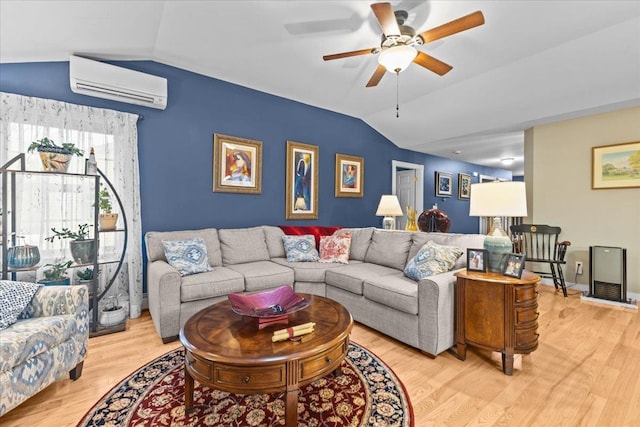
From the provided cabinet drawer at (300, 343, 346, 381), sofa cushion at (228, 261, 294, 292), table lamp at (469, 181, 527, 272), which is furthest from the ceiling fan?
sofa cushion at (228, 261, 294, 292)

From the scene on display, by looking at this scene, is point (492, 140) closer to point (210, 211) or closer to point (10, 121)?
point (210, 211)

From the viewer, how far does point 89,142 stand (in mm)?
3000

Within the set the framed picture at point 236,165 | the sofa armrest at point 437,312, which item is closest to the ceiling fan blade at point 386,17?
the sofa armrest at point 437,312

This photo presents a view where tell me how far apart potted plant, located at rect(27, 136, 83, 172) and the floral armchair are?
1199 mm

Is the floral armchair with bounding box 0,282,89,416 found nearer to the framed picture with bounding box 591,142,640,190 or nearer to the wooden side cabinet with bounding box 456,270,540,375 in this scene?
the wooden side cabinet with bounding box 456,270,540,375

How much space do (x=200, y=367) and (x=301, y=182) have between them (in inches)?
132

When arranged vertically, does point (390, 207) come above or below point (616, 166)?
below

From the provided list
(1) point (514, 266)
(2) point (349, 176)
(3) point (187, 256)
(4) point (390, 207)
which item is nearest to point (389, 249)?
(4) point (390, 207)

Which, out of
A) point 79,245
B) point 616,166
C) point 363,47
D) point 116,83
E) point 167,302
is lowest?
point 167,302

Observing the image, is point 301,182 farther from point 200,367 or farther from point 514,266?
point 200,367

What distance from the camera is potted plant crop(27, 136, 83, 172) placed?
2537 mm

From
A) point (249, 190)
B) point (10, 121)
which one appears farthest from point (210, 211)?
point (10, 121)

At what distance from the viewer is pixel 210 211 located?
3.76 meters

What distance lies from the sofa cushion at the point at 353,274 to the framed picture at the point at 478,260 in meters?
0.85
